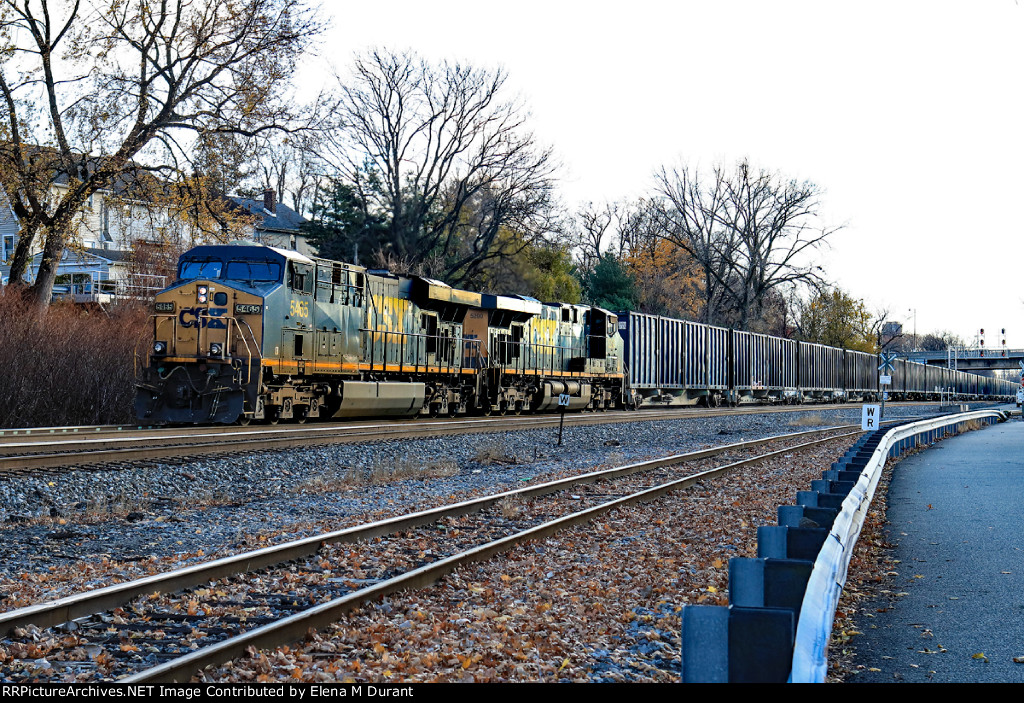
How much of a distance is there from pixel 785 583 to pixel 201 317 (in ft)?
50.9

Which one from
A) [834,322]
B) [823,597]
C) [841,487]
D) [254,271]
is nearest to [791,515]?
[823,597]

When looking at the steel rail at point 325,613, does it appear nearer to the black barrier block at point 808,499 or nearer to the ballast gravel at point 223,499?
the ballast gravel at point 223,499

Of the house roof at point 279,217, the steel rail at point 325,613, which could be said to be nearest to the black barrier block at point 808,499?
the steel rail at point 325,613

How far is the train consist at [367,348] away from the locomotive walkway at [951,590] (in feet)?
30.1

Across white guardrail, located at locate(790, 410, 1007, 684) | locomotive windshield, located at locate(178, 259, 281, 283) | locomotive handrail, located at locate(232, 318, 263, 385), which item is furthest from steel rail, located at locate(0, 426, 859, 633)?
locomotive windshield, located at locate(178, 259, 281, 283)

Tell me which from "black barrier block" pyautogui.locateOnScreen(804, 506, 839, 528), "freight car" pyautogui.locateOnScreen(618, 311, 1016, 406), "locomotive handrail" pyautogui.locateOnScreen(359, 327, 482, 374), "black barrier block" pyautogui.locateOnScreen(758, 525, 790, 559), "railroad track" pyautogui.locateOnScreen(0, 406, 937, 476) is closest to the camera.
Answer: "black barrier block" pyautogui.locateOnScreen(758, 525, 790, 559)

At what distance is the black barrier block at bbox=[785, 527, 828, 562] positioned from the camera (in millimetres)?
4938

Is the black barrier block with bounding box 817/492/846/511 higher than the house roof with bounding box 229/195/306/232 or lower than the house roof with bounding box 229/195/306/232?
lower

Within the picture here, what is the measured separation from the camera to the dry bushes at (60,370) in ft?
65.1

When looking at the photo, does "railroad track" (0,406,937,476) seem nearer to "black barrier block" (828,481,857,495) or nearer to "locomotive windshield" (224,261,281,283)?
"locomotive windshield" (224,261,281,283)

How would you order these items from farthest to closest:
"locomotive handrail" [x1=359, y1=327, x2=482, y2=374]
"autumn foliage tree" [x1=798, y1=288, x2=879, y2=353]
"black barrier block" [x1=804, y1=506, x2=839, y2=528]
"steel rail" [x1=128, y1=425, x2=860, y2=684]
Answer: "autumn foliage tree" [x1=798, y1=288, x2=879, y2=353]
"locomotive handrail" [x1=359, y1=327, x2=482, y2=374]
"black barrier block" [x1=804, y1=506, x2=839, y2=528]
"steel rail" [x1=128, y1=425, x2=860, y2=684]

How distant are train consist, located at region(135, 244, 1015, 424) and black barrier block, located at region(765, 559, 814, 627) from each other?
14.4m

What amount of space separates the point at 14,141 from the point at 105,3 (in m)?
4.26
